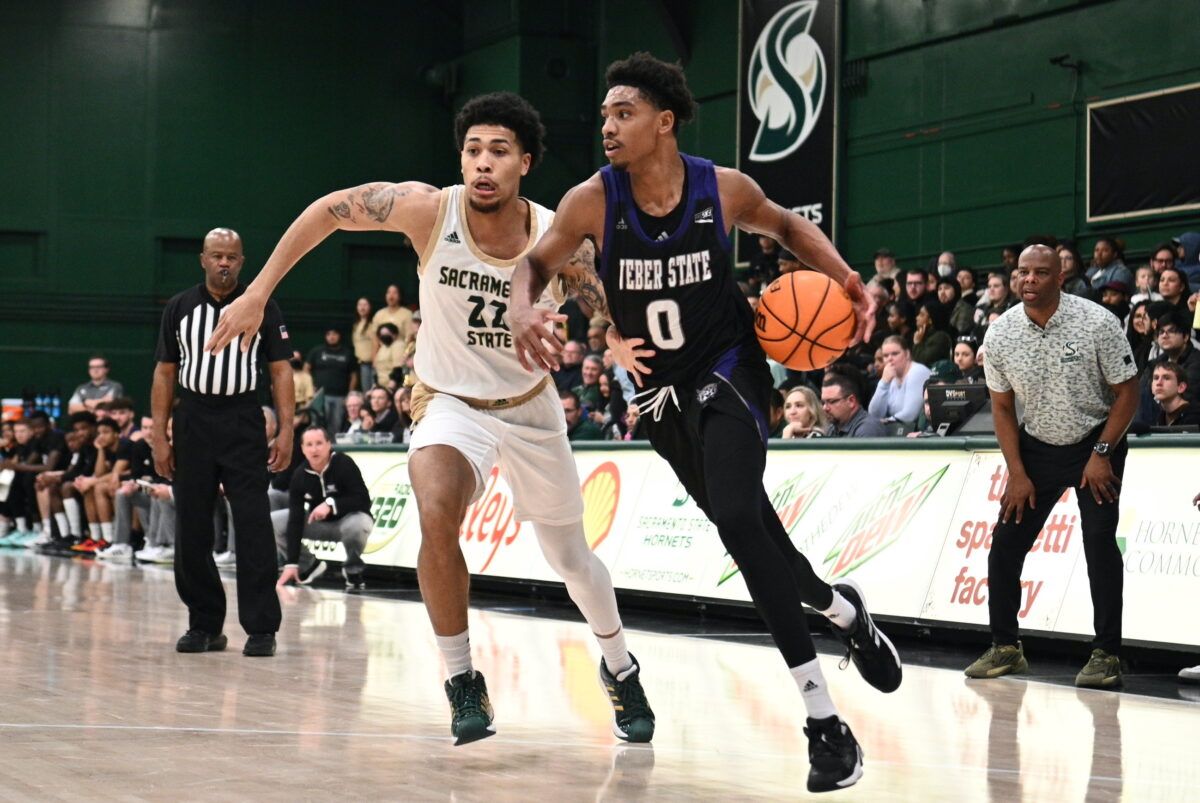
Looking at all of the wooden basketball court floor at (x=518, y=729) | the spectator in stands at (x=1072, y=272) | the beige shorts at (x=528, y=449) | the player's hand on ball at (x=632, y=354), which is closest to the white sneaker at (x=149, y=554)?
the wooden basketball court floor at (x=518, y=729)

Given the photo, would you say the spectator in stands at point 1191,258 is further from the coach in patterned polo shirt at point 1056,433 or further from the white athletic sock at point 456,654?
the white athletic sock at point 456,654

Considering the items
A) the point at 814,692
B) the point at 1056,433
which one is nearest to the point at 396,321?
the point at 1056,433

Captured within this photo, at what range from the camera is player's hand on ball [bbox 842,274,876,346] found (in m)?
5.18

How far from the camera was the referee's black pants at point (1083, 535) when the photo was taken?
308 inches

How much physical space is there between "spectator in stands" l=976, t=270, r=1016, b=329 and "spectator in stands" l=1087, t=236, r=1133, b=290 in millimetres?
751

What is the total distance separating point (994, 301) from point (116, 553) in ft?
32.5

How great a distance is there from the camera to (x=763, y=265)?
19172 millimetres

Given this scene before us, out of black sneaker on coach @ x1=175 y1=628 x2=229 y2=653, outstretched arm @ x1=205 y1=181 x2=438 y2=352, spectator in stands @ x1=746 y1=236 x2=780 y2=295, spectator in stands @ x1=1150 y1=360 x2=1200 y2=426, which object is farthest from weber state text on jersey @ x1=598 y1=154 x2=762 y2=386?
spectator in stands @ x1=746 y1=236 x2=780 y2=295

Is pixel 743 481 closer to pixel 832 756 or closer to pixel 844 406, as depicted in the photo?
pixel 832 756

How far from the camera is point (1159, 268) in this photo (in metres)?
13.8

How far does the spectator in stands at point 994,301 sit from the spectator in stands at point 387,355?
9.27m

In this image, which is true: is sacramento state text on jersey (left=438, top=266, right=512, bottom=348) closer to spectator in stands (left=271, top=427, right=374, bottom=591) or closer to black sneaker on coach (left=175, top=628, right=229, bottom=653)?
black sneaker on coach (left=175, top=628, right=229, bottom=653)

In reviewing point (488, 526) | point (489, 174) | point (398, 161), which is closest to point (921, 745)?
point (489, 174)

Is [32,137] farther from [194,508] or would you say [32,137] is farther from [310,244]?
[310,244]
